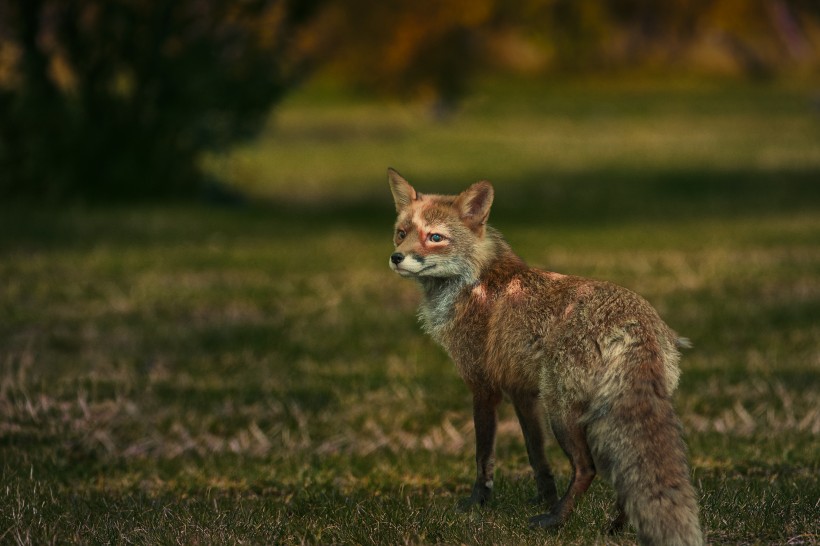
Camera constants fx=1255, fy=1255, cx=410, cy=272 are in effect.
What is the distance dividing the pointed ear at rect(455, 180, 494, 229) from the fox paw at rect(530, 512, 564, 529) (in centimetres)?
135

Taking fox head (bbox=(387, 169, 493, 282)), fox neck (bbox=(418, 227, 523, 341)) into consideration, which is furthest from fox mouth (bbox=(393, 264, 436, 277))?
fox neck (bbox=(418, 227, 523, 341))

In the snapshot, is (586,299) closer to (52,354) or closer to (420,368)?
(420,368)

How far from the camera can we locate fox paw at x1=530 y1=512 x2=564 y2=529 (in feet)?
17.0

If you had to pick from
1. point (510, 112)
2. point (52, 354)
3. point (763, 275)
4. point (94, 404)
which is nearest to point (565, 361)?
→ point (94, 404)

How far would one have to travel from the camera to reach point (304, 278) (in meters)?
13.4

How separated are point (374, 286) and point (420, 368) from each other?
3605 mm

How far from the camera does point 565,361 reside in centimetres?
505

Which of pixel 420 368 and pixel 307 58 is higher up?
pixel 307 58

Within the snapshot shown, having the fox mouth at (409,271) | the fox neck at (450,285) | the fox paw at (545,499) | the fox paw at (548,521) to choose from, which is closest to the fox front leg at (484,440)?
the fox paw at (545,499)

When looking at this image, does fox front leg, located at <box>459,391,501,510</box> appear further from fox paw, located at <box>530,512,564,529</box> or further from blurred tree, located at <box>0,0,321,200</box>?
blurred tree, located at <box>0,0,321,200</box>

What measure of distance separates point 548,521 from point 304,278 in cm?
839

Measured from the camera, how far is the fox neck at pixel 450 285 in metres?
5.69

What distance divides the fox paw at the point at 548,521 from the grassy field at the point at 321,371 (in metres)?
0.04

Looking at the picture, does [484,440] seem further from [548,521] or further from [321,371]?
[321,371]
